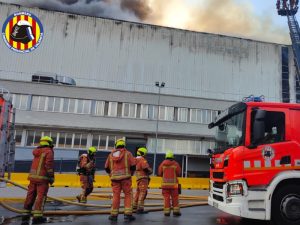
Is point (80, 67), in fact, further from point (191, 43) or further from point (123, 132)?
point (191, 43)

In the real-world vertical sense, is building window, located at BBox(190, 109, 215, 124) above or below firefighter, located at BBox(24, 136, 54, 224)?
above

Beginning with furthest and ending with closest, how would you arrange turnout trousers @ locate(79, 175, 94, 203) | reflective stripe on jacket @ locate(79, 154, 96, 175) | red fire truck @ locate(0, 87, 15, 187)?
1. reflective stripe on jacket @ locate(79, 154, 96, 175)
2. turnout trousers @ locate(79, 175, 94, 203)
3. red fire truck @ locate(0, 87, 15, 187)

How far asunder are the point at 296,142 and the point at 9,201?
902 centimetres

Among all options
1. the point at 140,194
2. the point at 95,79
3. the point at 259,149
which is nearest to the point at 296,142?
the point at 259,149

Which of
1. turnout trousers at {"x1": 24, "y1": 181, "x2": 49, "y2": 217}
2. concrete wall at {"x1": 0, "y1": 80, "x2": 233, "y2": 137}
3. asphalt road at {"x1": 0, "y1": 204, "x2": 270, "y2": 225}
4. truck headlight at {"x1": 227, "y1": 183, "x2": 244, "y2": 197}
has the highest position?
concrete wall at {"x1": 0, "y1": 80, "x2": 233, "y2": 137}

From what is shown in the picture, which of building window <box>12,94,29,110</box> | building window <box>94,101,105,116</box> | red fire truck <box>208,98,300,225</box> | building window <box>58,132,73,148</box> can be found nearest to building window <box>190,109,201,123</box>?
building window <box>94,101,105,116</box>

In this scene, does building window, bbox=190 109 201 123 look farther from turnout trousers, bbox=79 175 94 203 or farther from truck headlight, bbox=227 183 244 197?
truck headlight, bbox=227 183 244 197

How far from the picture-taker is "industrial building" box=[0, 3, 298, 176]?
36469 mm

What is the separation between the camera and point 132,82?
144ft

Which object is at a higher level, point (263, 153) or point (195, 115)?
point (195, 115)

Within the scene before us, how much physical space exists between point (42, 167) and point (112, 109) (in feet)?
100

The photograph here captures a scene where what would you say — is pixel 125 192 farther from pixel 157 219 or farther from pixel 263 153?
pixel 263 153

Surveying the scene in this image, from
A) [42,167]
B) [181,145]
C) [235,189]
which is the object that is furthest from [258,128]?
[181,145]

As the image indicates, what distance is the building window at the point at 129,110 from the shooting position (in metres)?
38.2
